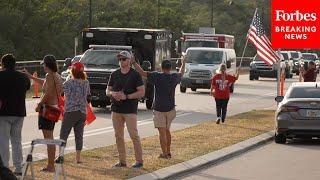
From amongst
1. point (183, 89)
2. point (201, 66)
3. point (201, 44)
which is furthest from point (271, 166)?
point (201, 44)

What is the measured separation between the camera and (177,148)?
17.6m

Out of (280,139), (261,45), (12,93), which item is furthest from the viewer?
(261,45)

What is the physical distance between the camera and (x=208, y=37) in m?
49.9

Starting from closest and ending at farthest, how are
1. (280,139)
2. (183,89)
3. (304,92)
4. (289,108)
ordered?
(289,108) < (280,139) < (304,92) < (183,89)

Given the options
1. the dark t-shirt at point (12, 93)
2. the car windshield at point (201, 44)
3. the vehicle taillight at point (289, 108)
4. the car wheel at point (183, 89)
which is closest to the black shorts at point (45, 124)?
the dark t-shirt at point (12, 93)

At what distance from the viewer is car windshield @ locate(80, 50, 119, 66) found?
95.6 ft

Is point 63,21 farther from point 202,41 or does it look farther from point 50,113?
point 50,113

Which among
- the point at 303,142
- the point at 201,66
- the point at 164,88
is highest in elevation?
the point at 164,88

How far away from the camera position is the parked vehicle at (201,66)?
41.8 m

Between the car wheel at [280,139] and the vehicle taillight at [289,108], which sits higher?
the vehicle taillight at [289,108]

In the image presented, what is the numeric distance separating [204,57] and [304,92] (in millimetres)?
22167

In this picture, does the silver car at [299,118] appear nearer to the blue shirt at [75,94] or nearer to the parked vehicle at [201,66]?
the blue shirt at [75,94]

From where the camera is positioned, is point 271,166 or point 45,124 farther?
point 271,166

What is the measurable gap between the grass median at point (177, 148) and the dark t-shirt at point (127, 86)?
3.08ft
